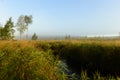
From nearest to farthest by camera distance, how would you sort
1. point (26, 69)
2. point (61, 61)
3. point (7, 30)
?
point (26, 69)
point (61, 61)
point (7, 30)

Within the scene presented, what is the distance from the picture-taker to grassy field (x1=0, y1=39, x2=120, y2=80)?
6.02m

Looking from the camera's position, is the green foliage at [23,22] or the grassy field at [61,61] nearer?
the grassy field at [61,61]

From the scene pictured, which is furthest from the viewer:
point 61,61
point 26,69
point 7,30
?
point 7,30

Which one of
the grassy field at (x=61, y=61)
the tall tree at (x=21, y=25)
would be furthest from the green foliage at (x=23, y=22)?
the grassy field at (x=61, y=61)

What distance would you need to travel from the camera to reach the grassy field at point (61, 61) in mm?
6020

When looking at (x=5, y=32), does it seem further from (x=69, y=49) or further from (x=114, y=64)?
(x=114, y=64)

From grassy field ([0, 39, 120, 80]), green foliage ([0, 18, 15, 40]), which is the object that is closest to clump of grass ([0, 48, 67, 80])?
grassy field ([0, 39, 120, 80])

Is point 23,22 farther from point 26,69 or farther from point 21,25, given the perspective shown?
point 26,69

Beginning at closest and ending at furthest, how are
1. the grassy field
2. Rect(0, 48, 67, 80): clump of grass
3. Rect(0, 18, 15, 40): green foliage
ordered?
Rect(0, 48, 67, 80): clump of grass < the grassy field < Rect(0, 18, 15, 40): green foliage

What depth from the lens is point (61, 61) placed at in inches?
350

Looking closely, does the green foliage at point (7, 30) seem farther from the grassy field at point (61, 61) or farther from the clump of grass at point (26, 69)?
the clump of grass at point (26, 69)

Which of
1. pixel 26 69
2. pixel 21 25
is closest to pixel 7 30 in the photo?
pixel 21 25

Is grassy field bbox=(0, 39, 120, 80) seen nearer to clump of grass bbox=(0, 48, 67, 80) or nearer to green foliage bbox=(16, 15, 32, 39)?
clump of grass bbox=(0, 48, 67, 80)

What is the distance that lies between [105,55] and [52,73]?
627cm
